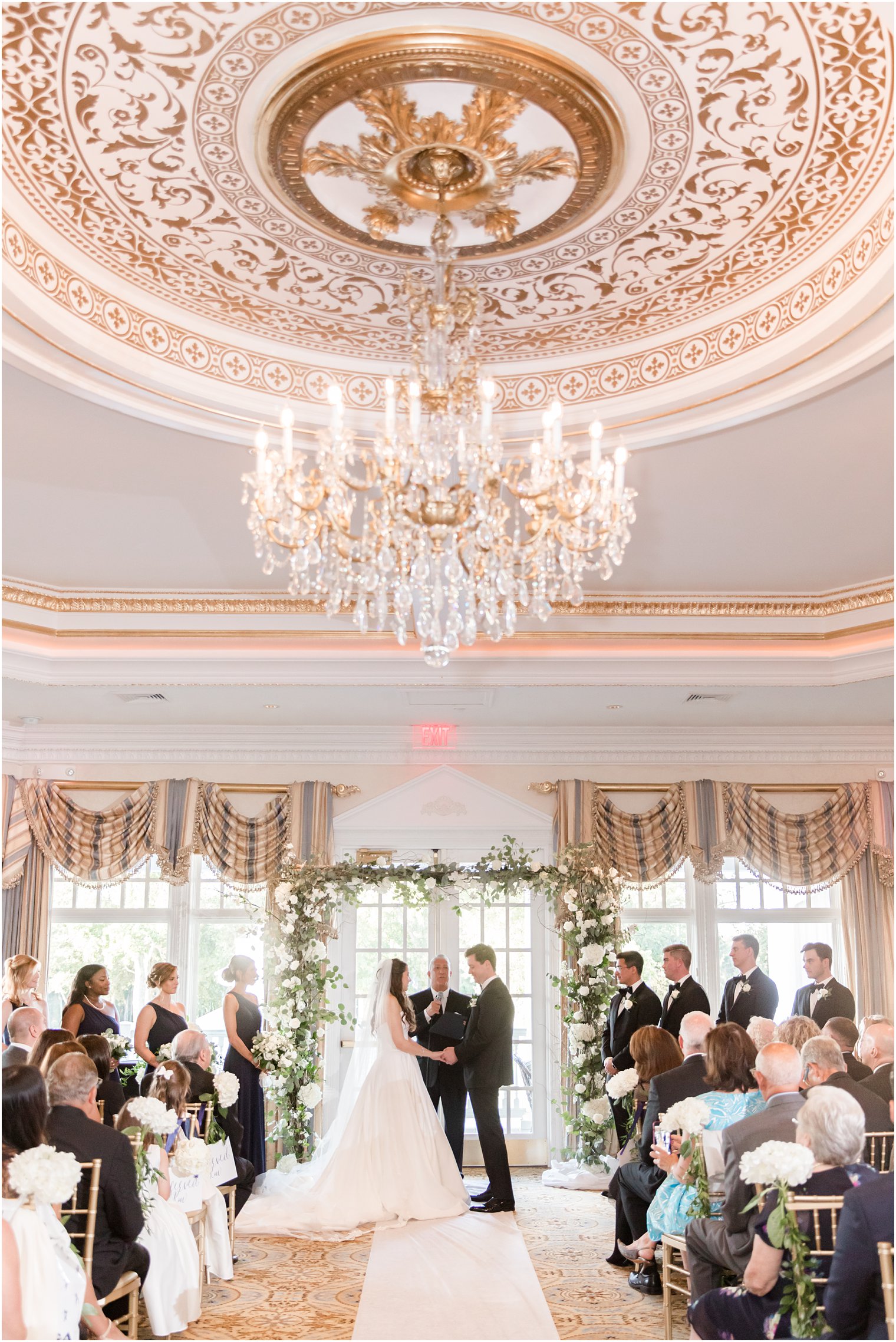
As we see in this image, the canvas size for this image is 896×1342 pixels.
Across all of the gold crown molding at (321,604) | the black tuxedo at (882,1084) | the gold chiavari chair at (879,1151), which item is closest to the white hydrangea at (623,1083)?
the black tuxedo at (882,1084)

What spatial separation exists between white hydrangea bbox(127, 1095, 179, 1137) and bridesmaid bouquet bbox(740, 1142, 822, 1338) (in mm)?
2618

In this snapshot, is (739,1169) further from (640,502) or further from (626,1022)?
(626,1022)

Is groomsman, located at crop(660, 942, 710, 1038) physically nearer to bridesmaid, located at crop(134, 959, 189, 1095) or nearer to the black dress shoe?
the black dress shoe

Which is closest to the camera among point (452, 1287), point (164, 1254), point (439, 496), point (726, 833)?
point (439, 496)

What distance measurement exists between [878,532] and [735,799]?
437 centimetres

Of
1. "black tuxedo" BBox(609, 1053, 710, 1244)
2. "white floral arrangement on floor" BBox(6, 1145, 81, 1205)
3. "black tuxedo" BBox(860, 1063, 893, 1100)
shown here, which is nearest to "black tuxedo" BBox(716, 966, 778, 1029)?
"black tuxedo" BBox(609, 1053, 710, 1244)

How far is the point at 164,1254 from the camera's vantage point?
17.5ft

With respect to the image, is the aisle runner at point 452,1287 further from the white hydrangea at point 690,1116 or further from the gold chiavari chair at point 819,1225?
the gold chiavari chair at point 819,1225

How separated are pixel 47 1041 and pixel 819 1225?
12.8 ft

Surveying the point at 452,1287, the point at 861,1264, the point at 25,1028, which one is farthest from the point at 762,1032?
the point at 25,1028

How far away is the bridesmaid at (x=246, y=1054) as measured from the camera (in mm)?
8273

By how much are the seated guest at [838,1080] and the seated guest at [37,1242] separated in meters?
3.40

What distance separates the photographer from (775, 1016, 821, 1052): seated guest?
6.46 meters

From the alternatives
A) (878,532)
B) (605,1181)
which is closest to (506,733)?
(605,1181)
